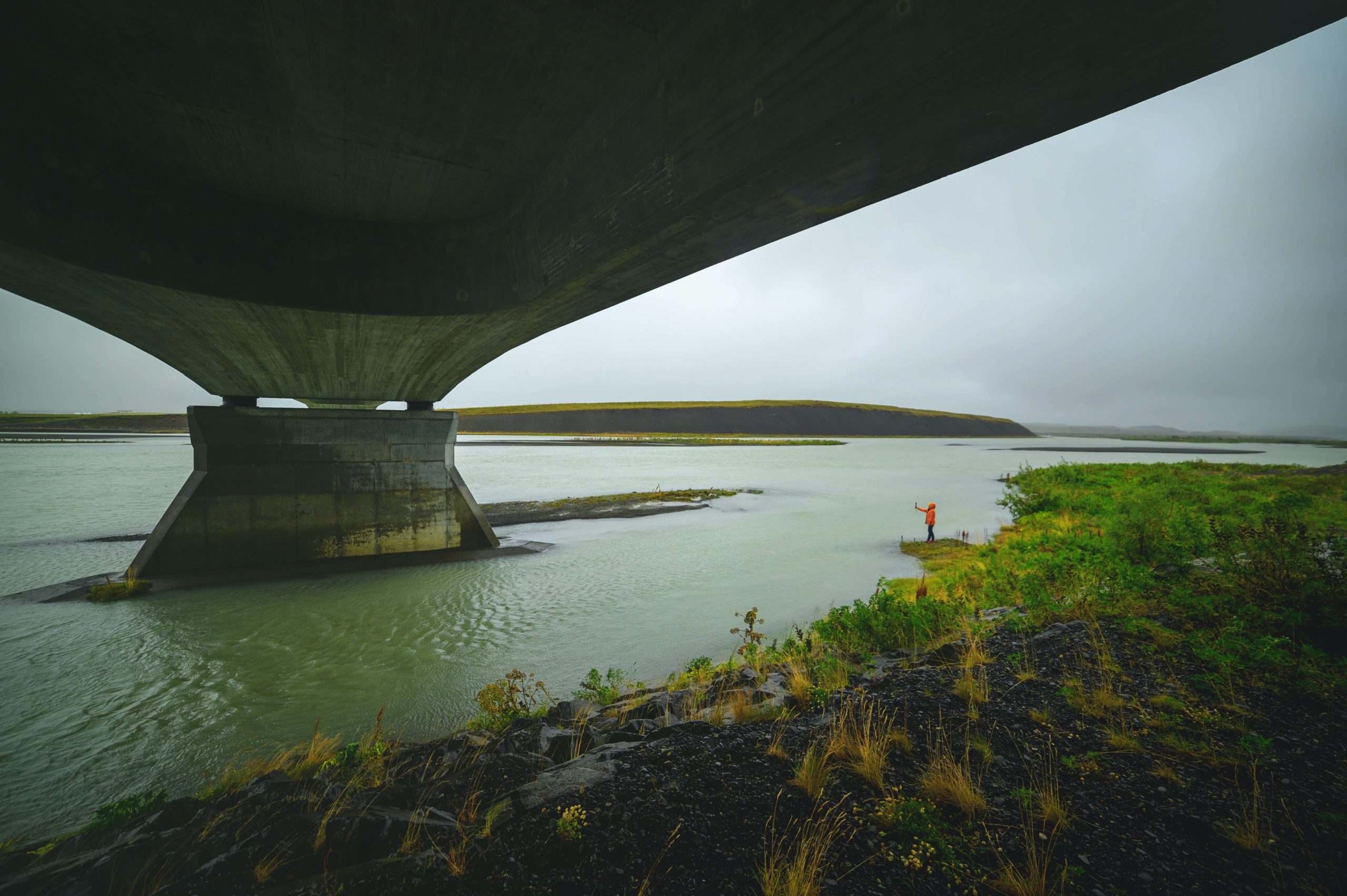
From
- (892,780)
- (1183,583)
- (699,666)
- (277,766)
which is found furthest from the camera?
(699,666)

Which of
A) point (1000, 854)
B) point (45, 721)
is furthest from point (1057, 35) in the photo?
point (45, 721)

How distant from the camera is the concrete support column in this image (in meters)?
12.8

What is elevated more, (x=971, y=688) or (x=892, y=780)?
(x=971, y=688)

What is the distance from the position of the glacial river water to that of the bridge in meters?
5.55

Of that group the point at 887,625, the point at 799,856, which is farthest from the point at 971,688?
the point at 799,856

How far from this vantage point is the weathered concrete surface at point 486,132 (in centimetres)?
284

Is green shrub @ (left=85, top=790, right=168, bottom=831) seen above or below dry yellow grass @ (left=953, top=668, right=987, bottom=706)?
below

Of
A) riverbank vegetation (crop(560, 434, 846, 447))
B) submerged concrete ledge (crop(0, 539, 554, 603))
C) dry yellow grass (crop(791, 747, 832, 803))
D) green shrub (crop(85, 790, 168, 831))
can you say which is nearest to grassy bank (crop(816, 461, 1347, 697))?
dry yellow grass (crop(791, 747, 832, 803))

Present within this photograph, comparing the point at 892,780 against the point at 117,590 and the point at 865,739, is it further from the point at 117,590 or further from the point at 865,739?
the point at 117,590

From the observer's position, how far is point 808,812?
4012 mm

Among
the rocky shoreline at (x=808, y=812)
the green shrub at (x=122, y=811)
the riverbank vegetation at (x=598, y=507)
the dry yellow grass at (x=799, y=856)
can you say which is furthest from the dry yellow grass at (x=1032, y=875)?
the riverbank vegetation at (x=598, y=507)

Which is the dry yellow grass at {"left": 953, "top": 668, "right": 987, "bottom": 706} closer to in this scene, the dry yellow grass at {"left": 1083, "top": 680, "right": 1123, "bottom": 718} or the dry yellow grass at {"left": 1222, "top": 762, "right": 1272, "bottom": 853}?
the dry yellow grass at {"left": 1083, "top": 680, "right": 1123, "bottom": 718}

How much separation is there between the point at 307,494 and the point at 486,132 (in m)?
12.0

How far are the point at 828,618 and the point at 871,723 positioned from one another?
13.1ft
